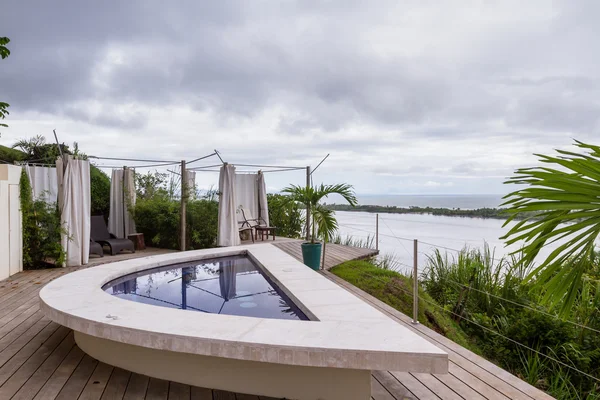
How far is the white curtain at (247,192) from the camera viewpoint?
425 inches

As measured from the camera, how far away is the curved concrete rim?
86.0 inches

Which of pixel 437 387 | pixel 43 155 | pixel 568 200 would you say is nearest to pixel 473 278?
pixel 437 387

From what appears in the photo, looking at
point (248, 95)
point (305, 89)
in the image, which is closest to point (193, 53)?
point (248, 95)

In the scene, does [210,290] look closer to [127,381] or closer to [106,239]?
[127,381]

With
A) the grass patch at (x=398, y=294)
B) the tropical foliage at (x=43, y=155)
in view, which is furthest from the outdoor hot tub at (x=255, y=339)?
the tropical foliage at (x=43, y=155)

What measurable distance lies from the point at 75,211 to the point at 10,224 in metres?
1.04

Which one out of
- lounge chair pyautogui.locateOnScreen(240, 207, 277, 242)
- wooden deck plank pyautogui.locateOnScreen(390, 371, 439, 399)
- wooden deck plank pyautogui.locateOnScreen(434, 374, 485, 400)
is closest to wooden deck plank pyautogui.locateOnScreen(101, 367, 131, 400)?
wooden deck plank pyautogui.locateOnScreen(390, 371, 439, 399)

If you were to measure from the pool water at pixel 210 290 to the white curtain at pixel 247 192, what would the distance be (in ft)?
16.8

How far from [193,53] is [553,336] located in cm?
799

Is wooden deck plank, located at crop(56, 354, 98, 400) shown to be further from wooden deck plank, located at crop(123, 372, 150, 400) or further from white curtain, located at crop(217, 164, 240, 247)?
white curtain, located at crop(217, 164, 240, 247)

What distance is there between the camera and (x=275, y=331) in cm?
248

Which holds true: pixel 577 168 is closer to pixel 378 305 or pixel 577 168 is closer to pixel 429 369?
pixel 429 369

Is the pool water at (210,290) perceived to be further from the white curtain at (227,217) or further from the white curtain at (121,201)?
the white curtain at (121,201)

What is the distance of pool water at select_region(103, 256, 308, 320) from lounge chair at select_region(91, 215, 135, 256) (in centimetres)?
381
